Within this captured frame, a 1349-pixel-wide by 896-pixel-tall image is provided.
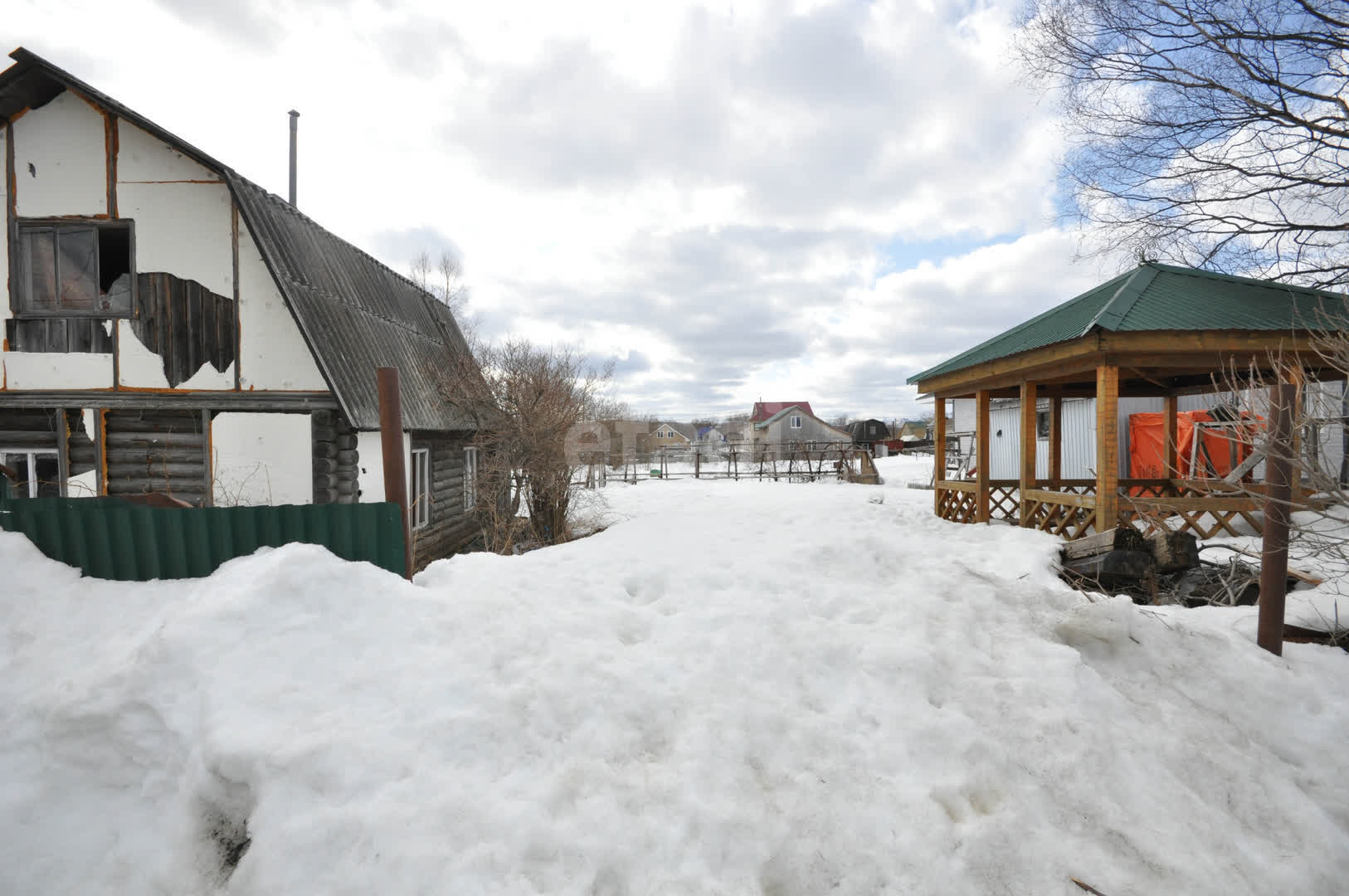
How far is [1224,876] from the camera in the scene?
267 centimetres

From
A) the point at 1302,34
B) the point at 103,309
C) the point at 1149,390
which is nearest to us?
the point at 103,309

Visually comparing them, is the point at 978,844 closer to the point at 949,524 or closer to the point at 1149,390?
the point at 949,524

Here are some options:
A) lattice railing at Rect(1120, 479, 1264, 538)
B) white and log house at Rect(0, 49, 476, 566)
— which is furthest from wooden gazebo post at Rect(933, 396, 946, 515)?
white and log house at Rect(0, 49, 476, 566)

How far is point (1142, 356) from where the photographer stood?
797 cm

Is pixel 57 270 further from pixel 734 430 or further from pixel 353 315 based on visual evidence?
pixel 734 430

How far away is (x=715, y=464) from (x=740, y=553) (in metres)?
35.8

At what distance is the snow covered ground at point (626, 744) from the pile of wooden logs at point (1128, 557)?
2.16 m

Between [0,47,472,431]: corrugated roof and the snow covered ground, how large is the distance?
14.7 ft

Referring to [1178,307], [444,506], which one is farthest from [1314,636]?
[444,506]

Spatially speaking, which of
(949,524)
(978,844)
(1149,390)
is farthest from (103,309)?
(1149,390)

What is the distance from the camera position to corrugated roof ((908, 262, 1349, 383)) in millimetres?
7594

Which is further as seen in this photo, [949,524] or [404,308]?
[404,308]

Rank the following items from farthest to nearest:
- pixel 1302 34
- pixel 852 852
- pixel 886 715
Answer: pixel 1302 34, pixel 886 715, pixel 852 852

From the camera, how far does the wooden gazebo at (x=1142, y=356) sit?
7.56 metres
